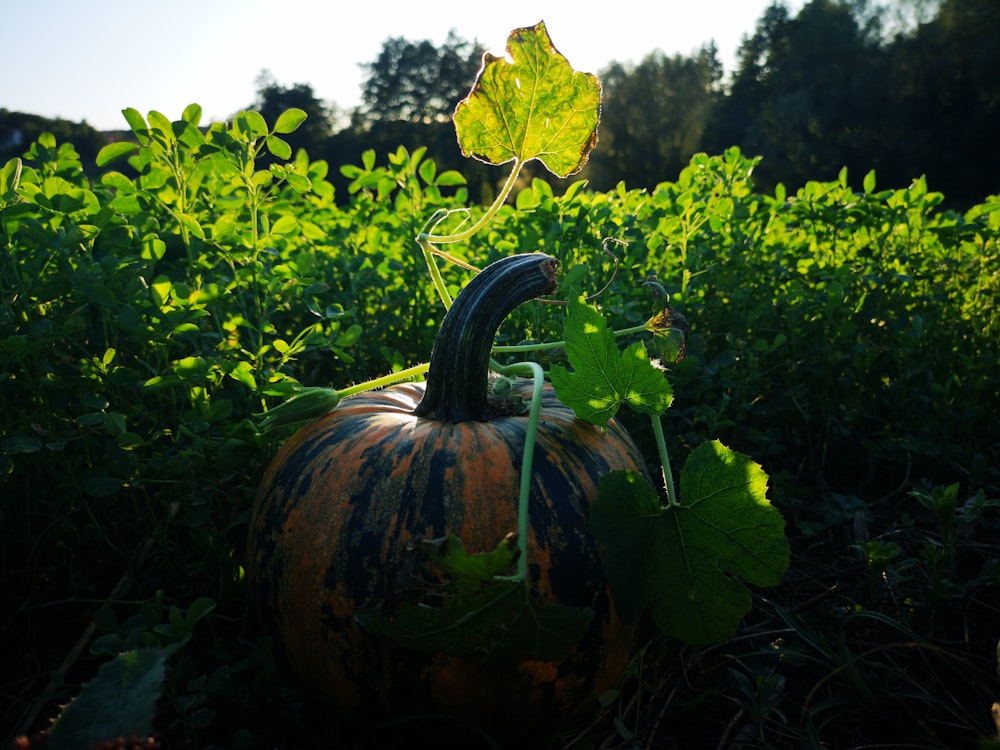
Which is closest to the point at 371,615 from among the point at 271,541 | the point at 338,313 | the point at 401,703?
the point at 401,703

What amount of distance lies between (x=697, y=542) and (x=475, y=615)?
499 millimetres

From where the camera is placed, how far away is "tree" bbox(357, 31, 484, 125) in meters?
61.3

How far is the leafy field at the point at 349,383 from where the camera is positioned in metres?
1.67

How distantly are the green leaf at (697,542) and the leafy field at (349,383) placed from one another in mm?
261

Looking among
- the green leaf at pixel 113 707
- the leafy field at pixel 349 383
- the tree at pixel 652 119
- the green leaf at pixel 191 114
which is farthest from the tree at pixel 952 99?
the green leaf at pixel 113 707

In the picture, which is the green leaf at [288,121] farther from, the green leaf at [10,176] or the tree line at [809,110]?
the tree line at [809,110]

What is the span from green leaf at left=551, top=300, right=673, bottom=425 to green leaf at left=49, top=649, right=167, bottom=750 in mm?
886

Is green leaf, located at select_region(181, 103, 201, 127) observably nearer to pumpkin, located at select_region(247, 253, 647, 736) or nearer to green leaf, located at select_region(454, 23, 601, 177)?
green leaf, located at select_region(454, 23, 601, 177)

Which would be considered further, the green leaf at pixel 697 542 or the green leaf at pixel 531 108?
the green leaf at pixel 531 108

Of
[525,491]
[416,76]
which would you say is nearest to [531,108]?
[525,491]

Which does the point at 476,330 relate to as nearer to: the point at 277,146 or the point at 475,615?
the point at 475,615

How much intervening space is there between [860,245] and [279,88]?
2288 inches

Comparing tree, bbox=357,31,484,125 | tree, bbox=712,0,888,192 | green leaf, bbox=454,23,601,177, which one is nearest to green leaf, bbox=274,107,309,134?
green leaf, bbox=454,23,601,177

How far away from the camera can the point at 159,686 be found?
0.83 m
